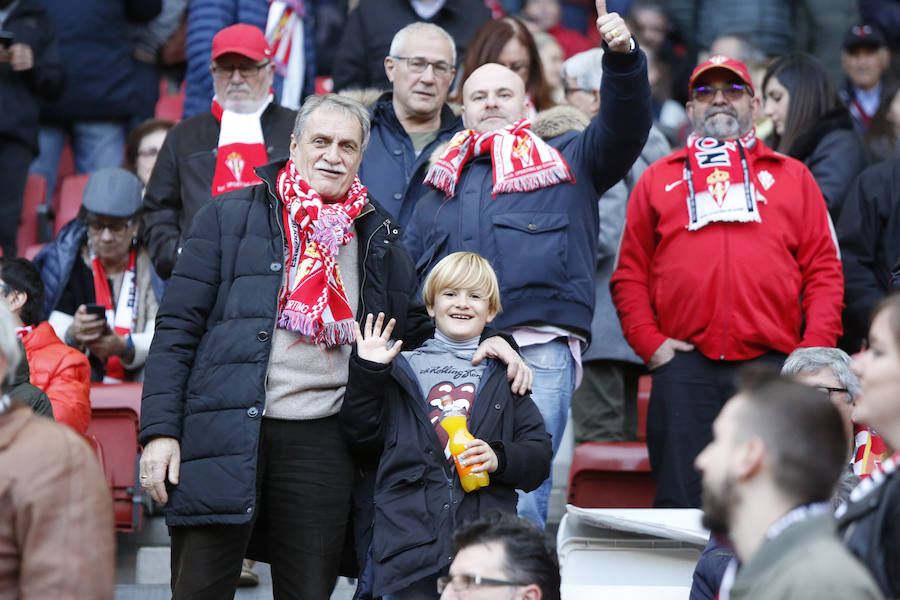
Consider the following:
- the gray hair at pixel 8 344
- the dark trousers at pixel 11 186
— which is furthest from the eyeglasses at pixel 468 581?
the dark trousers at pixel 11 186

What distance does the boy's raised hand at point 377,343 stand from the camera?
4.39m

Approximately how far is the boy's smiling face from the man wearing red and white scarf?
96 mm

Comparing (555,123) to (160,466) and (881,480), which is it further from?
(881,480)

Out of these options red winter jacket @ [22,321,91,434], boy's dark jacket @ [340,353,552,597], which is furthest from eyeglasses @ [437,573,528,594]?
red winter jacket @ [22,321,91,434]

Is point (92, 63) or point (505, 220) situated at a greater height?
point (92, 63)

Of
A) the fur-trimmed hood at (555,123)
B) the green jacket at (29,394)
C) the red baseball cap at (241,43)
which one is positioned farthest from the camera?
the red baseball cap at (241,43)

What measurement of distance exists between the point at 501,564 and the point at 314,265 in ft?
3.84

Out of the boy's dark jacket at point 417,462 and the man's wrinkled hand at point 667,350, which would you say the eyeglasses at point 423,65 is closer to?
the man's wrinkled hand at point 667,350

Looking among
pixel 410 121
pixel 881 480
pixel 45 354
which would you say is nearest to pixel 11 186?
pixel 45 354

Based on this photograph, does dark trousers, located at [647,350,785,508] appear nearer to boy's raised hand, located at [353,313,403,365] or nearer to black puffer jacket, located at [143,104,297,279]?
boy's raised hand, located at [353,313,403,365]

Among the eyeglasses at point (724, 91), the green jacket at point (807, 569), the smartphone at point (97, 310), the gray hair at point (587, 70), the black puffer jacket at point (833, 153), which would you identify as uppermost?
the gray hair at point (587, 70)

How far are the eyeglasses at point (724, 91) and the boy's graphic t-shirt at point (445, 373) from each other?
1818 millimetres

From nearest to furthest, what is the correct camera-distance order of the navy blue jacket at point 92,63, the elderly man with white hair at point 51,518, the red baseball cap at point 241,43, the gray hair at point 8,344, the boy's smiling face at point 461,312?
the elderly man with white hair at point 51,518
the gray hair at point 8,344
the boy's smiling face at point 461,312
the red baseball cap at point 241,43
the navy blue jacket at point 92,63

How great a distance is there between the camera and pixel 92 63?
874cm
